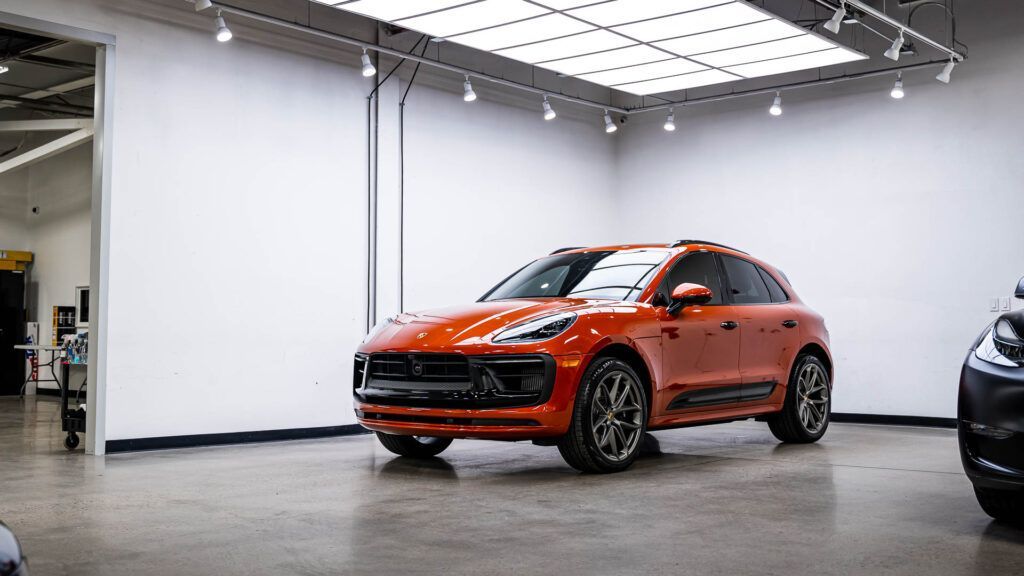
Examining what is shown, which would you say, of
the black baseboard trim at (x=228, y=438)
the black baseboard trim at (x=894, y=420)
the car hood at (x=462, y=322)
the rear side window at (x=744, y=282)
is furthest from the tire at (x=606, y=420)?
the black baseboard trim at (x=894, y=420)

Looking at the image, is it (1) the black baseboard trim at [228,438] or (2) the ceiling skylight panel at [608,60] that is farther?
(2) the ceiling skylight panel at [608,60]

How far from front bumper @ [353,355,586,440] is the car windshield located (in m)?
0.98

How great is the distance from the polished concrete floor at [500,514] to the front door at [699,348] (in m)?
0.46

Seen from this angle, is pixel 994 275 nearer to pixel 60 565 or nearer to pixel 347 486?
pixel 347 486

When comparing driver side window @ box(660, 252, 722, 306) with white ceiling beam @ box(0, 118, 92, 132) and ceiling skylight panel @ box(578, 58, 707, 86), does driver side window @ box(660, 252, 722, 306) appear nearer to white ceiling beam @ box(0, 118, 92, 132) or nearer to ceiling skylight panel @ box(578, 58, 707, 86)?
ceiling skylight panel @ box(578, 58, 707, 86)

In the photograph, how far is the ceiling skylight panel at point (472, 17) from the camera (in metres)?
7.98

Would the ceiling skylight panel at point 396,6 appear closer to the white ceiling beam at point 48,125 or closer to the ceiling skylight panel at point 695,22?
the ceiling skylight panel at point 695,22

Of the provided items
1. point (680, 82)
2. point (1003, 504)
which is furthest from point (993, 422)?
point (680, 82)

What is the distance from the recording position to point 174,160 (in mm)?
8445

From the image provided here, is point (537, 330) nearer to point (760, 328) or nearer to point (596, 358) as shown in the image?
point (596, 358)

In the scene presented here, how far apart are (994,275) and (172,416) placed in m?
8.08

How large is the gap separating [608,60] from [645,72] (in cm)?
71

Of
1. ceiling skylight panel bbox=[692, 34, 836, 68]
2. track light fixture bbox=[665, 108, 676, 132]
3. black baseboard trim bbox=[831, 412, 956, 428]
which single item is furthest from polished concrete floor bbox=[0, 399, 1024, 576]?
track light fixture bbox=[665, 108, 676, 132]

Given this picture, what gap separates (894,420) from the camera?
424 inches
